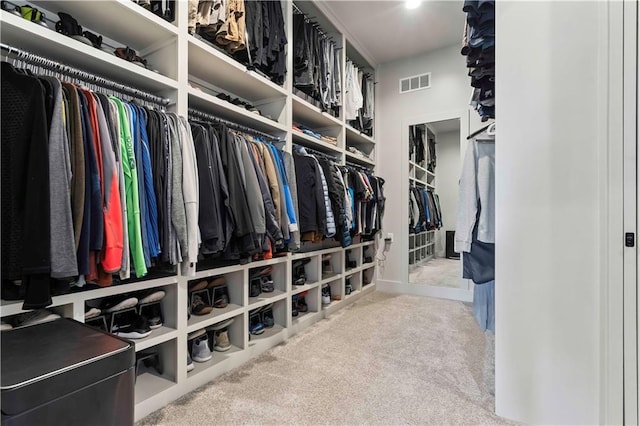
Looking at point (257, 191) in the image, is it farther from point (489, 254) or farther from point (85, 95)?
point (489, 254)

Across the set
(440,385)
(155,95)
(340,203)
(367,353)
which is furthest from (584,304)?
(155,95)

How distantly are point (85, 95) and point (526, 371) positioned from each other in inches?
82.3

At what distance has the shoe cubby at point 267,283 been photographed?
7.18 ft

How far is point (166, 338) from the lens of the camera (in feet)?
4.88

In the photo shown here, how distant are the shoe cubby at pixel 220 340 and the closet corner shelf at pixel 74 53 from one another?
1.43m

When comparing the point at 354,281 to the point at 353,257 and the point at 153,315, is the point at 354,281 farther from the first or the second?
the point at 153,315

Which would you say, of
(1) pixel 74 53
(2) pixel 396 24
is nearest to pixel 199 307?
(1) pixel 74 53

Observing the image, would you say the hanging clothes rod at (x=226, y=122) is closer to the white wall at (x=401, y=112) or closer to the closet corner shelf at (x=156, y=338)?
the closet corner shelf at (x=156, y=338)

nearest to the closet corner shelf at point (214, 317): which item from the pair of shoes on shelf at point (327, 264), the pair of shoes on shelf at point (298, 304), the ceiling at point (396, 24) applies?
the pair of shoes on shelf at point (298, 304)

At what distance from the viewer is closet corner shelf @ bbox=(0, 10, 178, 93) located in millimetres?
1089

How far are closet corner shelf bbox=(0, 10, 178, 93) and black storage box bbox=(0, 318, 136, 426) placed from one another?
108 cm

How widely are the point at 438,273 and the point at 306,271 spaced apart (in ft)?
5.97

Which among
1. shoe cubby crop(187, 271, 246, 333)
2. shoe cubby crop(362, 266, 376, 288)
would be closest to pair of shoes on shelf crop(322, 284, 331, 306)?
shoe cubby crop(362, 266, 376, 288)

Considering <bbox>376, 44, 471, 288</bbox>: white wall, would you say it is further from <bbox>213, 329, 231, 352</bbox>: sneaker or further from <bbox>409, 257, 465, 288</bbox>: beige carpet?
<bbox>213, 329, 231, 352</bbox>: sneaker
